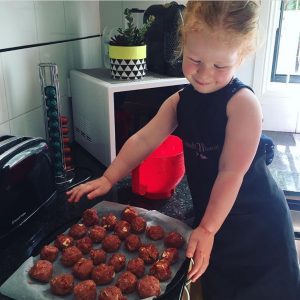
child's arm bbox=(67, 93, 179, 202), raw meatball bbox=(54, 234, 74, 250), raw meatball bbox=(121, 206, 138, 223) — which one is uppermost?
child's arm bbox=(67, 93, 179, 202)

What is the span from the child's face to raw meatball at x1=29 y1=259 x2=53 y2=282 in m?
0.44

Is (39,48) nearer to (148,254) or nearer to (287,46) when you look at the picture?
(148,254)

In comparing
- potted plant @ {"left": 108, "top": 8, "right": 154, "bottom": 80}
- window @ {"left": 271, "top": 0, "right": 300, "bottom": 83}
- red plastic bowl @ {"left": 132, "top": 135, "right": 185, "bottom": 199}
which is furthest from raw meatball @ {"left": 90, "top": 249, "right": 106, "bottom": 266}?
window @ {"left": 271, "top": 0, "right": 300, "bottom": 83}

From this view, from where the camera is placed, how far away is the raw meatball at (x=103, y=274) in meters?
0.63

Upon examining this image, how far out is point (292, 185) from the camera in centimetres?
108

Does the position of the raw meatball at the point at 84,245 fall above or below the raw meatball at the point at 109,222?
below

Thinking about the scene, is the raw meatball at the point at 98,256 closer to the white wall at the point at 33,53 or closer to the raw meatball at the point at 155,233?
the raw meatball at the point at 155,233

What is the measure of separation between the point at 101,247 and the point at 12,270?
17 cm

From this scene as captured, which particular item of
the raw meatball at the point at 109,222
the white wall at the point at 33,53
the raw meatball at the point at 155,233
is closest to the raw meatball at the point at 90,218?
the raw meatball at the point at 109,222

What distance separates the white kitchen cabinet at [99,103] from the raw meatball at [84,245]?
0.33 m

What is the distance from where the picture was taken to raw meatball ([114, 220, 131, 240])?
2.43ft

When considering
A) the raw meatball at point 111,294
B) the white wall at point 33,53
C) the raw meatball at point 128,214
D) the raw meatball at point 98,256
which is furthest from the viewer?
the white wall at point 33,53

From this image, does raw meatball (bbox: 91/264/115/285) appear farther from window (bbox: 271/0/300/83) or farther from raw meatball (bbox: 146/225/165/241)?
window (bbox: 271/0/300/83)

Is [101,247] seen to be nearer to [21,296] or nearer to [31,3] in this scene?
[21,296]
